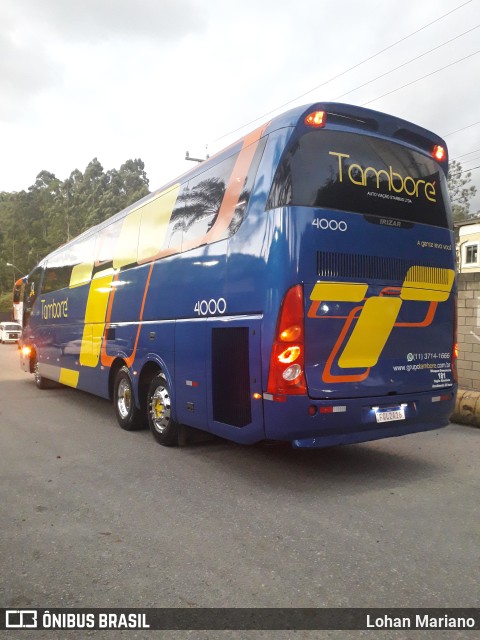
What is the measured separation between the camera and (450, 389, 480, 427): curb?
8.06 meters

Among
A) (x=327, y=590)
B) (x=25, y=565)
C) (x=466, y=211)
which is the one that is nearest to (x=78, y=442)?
(x=25, y=565)

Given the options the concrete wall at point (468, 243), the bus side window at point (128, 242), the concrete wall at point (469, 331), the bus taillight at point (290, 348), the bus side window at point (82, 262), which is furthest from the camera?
the concrete wall at point (468, 243)

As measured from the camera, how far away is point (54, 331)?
472 inches

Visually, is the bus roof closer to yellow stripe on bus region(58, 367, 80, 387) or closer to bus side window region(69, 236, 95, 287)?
bus side window region(69, 236, 95, 287)

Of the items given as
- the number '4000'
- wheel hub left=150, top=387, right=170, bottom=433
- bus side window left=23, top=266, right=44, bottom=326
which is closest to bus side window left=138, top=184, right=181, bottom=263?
the number '4000'

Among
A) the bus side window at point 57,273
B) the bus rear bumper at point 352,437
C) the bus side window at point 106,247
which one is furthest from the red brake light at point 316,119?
the bus side window at point 57,273

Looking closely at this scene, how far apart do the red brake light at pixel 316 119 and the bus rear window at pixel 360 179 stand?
0.24ft

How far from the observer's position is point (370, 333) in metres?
5.14

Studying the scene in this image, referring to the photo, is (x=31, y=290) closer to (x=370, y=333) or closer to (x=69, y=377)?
(x=69, y=377)

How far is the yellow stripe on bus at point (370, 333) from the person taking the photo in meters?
5.00

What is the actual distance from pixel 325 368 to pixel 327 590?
2143 millimetres

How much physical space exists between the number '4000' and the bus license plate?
1.88 m

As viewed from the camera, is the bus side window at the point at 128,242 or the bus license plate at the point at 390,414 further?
the bus side window at the point at 128,242

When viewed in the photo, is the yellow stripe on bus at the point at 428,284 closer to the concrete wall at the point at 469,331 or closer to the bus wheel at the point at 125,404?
the concrete wall at the point at 469,331
